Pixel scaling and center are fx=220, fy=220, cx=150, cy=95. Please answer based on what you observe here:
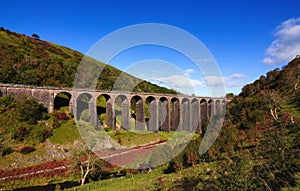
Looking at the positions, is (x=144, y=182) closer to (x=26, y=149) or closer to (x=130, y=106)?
(x=26, y=149)

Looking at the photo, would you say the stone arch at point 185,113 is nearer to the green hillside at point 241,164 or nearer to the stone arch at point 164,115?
the stone arch at point 164,115

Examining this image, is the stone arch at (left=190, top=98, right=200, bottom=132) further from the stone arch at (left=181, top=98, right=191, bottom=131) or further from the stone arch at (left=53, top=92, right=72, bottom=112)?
the stone arch at (left=53, top=92, right=72, bottom=112)

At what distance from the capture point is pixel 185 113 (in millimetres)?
60938

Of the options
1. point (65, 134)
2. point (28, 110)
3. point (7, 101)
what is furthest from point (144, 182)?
point (7, 101)

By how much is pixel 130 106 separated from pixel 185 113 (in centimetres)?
1899

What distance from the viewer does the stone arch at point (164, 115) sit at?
5435 cm

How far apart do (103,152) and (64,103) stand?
70.8ft

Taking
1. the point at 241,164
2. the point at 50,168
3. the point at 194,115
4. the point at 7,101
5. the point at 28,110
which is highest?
the point at 7,101

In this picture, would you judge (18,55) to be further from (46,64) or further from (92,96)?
(92,96)

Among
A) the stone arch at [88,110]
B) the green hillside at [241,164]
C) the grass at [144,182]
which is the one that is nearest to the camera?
the green hillside at [241,164]

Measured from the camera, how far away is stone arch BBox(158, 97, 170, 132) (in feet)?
178

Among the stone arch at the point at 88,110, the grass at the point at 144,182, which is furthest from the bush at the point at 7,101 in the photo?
the grass at the point at 144,182

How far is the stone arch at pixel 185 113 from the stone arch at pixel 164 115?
514cm

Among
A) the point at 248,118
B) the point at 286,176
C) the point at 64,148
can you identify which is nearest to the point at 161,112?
the point at 248,118
